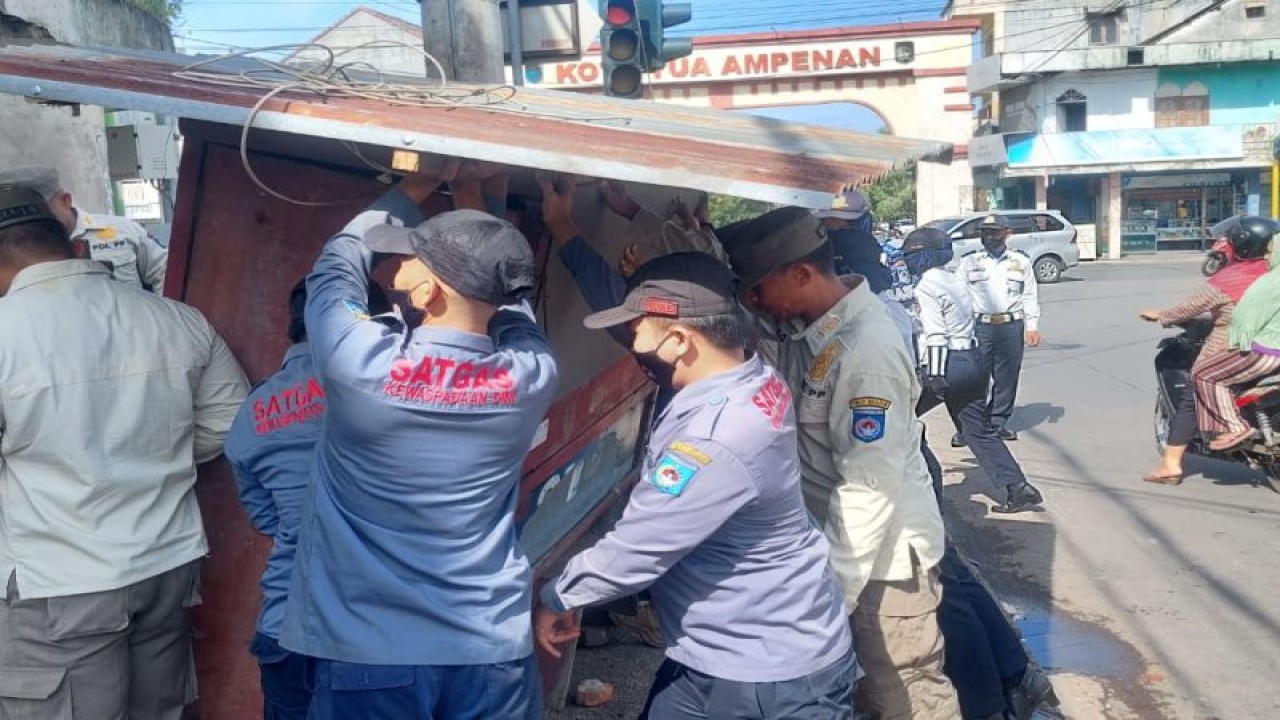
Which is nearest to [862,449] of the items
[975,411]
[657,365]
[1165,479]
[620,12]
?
[657,365]

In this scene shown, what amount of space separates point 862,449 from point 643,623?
6.86 feet

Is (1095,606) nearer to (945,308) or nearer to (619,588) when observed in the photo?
(945,308)

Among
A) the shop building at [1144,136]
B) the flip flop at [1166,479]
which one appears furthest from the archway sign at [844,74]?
the flip flop at [1166,479]

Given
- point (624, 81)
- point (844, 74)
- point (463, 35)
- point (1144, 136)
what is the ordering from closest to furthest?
point (463, 35) < point (624, 81) < point (1144, 136) < point (844, 74)

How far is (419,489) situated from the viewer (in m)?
2.25

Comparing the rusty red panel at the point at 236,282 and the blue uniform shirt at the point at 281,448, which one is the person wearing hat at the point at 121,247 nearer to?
the rusty red panel at the point at 236,282

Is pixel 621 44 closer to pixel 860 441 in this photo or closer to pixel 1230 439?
pixel 1230 439

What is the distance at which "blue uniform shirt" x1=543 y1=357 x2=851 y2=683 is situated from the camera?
92.7 inches

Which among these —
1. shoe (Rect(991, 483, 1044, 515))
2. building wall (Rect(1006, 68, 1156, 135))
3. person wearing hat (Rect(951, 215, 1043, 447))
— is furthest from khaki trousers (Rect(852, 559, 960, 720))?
building wall (Rect(1006, 68, 1156, 135))

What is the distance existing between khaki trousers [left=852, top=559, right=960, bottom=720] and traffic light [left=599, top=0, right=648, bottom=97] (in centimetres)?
537

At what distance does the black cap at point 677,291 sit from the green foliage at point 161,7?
28.4 feet

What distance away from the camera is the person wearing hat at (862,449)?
3.00 metres

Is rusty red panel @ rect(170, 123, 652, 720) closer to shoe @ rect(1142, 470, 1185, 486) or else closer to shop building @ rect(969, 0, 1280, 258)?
shoe @ rect(1142, 470, 1185, 486)

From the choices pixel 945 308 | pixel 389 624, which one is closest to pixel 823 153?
pixel 389 624
